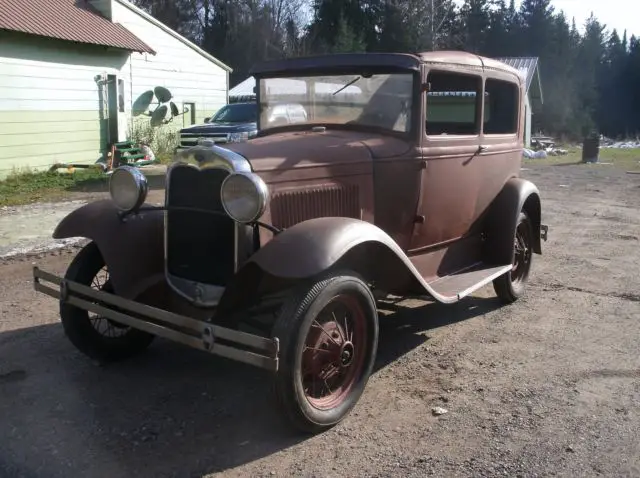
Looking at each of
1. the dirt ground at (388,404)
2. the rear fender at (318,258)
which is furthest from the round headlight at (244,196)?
the dirt ground at (388,404)

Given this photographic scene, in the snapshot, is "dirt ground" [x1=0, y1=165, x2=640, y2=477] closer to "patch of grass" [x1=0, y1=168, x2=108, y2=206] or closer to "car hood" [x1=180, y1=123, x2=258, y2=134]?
"patch of grass" [x1=0, y1=168, x2=108, y2=206]

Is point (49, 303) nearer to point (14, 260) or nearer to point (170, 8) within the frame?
point (14, 260)

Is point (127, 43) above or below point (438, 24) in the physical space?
below

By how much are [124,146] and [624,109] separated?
36.3 meters

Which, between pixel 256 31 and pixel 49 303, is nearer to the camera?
pixel 49 303

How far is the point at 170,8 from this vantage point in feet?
138

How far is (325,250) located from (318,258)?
7 centimetres

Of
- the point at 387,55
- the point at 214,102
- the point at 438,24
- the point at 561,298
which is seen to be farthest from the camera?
the point at 438,24

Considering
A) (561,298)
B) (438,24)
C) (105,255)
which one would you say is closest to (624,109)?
(438,24)

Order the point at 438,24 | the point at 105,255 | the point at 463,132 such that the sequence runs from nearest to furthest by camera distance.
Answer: the point at 105,255 < the point at 463,132 < the point at 438,24

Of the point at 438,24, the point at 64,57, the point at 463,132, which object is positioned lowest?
the point at 463,132

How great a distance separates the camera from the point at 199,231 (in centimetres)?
373

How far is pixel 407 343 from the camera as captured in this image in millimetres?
4672

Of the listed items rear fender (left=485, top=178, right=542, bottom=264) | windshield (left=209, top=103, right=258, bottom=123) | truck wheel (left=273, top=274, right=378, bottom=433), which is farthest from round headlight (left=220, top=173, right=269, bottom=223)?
windshield (left=209, top=103, right=258, bottom=123)
